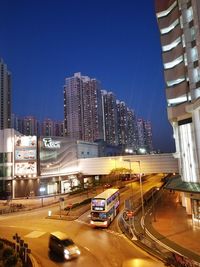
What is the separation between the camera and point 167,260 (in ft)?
67.5

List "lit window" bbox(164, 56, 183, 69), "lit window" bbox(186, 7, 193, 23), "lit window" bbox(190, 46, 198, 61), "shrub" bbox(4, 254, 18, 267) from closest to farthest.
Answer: "shrub" bbox(4, 254, 18, 267), "lit window" bbox(190, 46, 198, 61), "lit window" bbox(186, 7, 193, 23), "lit window" bbox(164, 56, 183, 69)

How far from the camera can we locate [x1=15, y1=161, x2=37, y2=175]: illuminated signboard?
225 feet

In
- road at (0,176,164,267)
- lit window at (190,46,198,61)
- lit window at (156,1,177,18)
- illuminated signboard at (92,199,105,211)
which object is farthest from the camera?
lit window at (156,1,177,18)

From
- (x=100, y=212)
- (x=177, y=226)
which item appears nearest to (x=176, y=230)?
(x=177, y=226)

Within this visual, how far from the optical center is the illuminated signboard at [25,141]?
69062mm

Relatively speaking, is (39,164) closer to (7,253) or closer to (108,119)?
(7,253)

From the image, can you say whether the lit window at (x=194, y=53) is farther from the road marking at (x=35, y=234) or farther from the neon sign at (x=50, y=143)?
the neon sign at (x=50, y=143)

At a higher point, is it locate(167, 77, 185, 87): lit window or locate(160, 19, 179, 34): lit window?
locate(160, 19, 179, 34): lit window

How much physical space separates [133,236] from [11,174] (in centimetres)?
4704

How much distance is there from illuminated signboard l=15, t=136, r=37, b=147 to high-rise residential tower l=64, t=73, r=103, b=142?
325 ft

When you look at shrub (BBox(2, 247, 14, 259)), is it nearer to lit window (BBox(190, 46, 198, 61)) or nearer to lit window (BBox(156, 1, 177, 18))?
lit window (BBox(190, 46, 198, 61))

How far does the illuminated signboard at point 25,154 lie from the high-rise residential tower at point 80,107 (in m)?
99.5

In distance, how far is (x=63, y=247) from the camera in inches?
909

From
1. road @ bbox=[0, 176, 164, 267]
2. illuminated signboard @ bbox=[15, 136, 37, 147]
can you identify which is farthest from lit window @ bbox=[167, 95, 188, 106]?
illuminated signboard @ bbox=[15, 136, 37, 147]
